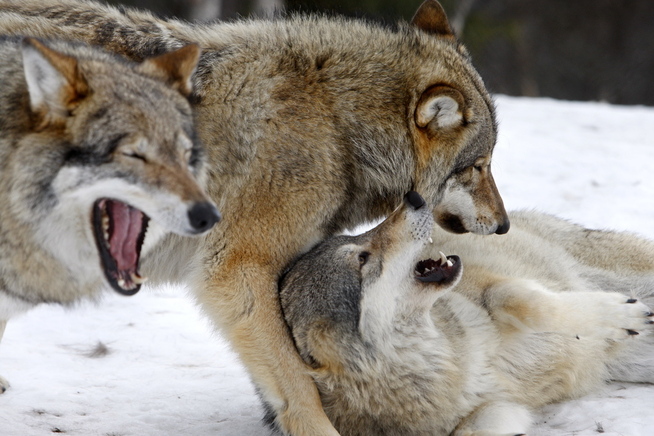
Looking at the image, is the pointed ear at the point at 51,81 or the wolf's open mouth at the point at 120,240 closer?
the pointed ear at the point at 51,81

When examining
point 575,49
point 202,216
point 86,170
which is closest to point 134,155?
point 86,170

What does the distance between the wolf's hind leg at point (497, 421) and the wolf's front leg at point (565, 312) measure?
0.40 metres

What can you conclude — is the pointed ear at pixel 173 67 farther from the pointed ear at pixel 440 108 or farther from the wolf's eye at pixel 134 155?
the pointed ear at pixel 440 108

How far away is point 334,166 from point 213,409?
140 centimetres


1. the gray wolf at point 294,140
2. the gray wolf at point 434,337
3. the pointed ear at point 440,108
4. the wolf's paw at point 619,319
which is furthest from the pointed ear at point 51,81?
the wolf's paw at point 619,319

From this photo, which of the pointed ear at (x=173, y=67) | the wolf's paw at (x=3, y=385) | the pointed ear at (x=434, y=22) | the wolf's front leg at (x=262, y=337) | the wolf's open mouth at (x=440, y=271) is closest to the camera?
the pointed ear at (x=173, y=67)

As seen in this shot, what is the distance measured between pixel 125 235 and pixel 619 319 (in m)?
2.38

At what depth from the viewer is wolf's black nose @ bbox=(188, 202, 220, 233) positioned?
2.80 metres

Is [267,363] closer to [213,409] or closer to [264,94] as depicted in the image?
[213,409]

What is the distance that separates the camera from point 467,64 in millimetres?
4242

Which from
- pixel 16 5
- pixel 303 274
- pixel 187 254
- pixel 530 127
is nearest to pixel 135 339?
pixel 187 254

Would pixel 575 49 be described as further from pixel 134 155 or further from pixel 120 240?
pixel 134 155

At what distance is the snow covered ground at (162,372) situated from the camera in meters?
3.70

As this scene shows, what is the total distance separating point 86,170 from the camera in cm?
285
